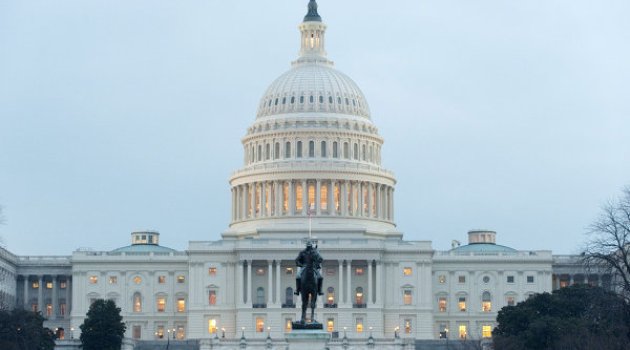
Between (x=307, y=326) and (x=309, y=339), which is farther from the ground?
(x=307, y=326)

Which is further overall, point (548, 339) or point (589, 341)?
point (548, 339)

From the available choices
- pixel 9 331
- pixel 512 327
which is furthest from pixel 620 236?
pixel 9 331

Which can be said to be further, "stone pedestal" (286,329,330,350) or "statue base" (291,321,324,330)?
"statue base" (291,321,324,330)

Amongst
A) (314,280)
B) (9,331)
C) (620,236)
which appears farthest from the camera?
(9,331)

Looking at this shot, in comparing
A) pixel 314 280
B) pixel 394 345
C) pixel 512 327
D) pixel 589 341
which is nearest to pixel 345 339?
pixel 394 345

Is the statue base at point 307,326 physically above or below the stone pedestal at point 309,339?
above

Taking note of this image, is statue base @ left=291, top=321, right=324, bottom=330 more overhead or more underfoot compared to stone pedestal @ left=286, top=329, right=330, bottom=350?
more overhead

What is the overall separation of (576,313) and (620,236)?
43.8 meters

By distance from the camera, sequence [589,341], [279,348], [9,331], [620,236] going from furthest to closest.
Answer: [279,348]
[9,331]
[589,341]
[620,236]

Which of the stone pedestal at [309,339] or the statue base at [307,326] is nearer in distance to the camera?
the stone pedestal at [309,339]

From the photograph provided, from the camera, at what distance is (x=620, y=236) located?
136875 mm

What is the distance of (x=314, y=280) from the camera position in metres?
98.9

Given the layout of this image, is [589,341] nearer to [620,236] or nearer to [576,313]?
[620,236]

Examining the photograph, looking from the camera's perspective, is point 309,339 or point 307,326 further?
point 307,326
